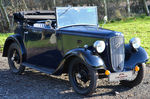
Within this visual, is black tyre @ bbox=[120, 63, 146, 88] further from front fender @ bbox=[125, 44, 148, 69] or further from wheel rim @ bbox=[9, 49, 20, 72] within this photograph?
wheel rim @ bbox=[9, 49, 20, 72]

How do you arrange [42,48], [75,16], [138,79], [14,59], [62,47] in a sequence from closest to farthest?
[138,79] → [62,47] → [75,16] → [42,48] → [14,59]

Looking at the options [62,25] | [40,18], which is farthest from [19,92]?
[40,18]

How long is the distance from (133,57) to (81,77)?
121cm

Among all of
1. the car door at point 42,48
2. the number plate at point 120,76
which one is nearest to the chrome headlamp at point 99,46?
the number plate at point 120,76

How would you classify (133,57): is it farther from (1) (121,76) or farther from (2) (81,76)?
(2) (81,76)

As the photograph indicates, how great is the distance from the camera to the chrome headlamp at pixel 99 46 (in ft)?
15.7

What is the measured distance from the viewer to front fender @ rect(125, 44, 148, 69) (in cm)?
520

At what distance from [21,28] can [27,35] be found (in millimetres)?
356

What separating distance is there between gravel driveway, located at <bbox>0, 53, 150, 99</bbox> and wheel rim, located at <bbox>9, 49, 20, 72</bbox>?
0.59 metres

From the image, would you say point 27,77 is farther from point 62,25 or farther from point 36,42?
point 62,25

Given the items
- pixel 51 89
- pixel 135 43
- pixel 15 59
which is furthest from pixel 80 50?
pixel 15 59

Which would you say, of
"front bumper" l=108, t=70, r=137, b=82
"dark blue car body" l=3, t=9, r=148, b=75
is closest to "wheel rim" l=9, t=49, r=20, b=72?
"dark blue car body" l=3, t=9, r=148, b=75

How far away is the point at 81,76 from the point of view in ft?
16.5

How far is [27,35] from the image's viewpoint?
6.62 m
